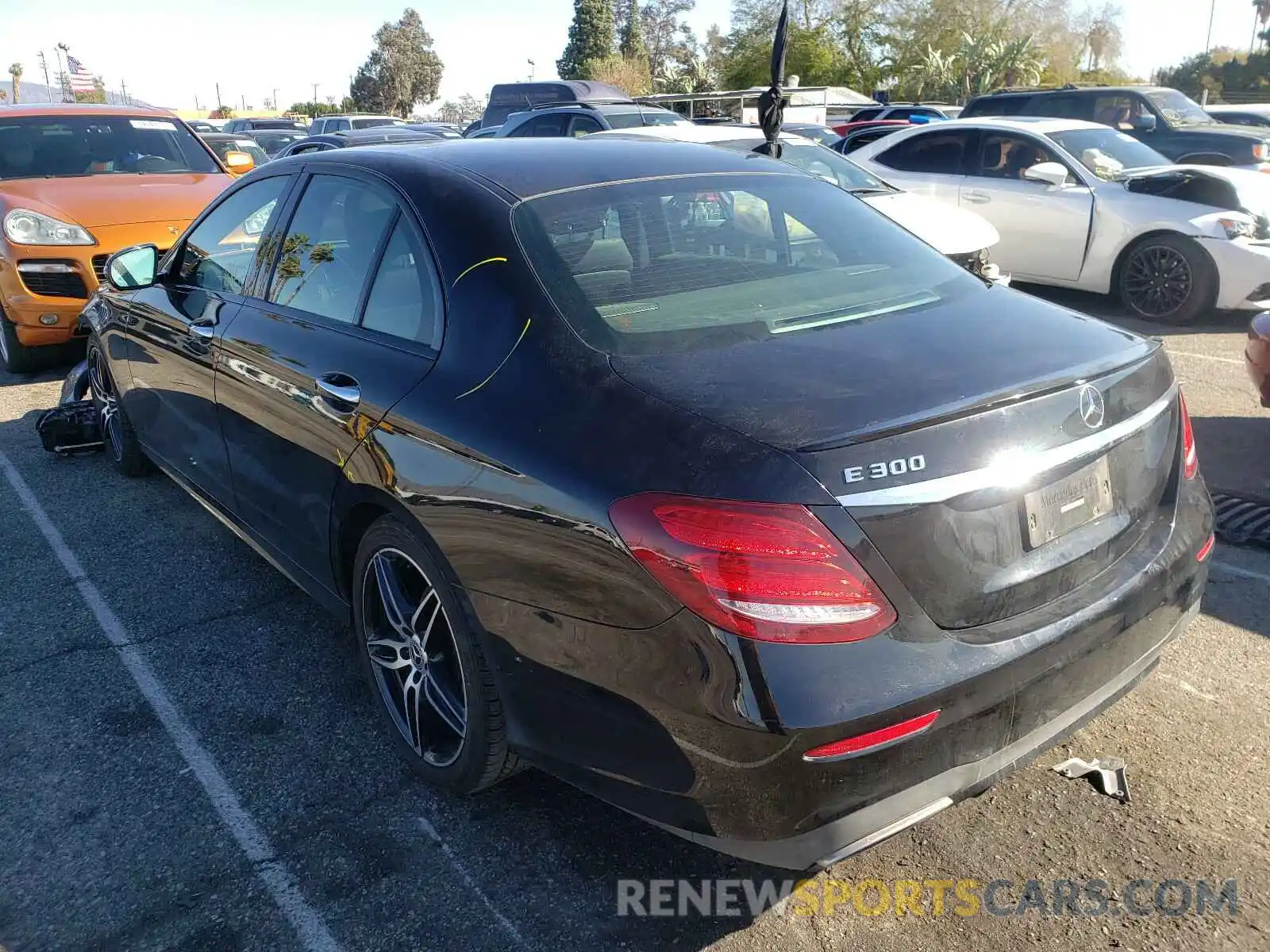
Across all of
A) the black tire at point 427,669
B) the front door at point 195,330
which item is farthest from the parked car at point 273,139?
the black tire at point 427,669

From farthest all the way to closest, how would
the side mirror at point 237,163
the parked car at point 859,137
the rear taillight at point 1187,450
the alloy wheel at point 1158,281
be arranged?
the parked car at point 859,137 → the side mirror at point 237,163 → the alloy wheel at point 1158,281 → the rear taillight at point 1187,450

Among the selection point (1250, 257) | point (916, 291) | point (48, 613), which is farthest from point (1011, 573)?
point (1250, 257)

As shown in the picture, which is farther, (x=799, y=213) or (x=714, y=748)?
(x=799, y=213)

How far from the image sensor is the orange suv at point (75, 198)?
7.09 metres

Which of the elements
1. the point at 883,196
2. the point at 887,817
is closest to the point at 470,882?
the point at 887,817

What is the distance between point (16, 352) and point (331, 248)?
5.37 meters

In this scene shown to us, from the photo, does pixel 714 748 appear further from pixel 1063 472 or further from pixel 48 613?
pixel 48 613

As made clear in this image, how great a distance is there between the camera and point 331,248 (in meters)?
3.37

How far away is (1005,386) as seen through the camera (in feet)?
7.31

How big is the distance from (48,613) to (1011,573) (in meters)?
3.59

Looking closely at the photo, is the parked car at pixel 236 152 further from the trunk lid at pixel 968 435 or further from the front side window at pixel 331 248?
the trunk lid at pixel 968 435

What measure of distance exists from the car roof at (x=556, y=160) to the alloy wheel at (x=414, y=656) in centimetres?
111

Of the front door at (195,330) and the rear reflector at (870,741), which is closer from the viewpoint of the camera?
the rear reflector at (870,741)

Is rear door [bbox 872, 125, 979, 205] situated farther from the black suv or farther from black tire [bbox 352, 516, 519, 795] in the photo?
black tire [bbox 352, 516, 519, 795]
